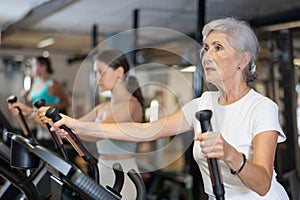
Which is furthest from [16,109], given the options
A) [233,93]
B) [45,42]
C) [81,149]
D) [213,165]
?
[45,42]

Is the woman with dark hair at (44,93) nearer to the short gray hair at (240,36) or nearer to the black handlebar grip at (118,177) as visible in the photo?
the black handlebar grip at (118,177)

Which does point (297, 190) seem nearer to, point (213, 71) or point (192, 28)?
point (213, 71)

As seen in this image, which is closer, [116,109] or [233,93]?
[233,93]

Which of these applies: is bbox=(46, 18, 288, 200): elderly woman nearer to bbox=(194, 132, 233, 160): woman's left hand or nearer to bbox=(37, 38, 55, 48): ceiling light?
bbox=(194, 132, 233, 160): woman's left hand

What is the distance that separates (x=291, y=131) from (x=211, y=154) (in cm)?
284

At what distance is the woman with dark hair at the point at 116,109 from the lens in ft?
7.23

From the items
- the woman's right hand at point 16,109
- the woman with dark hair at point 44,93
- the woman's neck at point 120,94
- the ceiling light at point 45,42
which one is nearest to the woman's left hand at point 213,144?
the woman's neck at point 120,94

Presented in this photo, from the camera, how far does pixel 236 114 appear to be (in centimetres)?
179

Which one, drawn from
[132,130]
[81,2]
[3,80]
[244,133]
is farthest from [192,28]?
[3,80]

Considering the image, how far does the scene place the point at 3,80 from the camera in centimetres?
859

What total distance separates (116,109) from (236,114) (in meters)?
0.86

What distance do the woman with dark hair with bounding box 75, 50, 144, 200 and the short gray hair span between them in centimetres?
68

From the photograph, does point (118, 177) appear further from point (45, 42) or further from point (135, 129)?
point (45, 42)

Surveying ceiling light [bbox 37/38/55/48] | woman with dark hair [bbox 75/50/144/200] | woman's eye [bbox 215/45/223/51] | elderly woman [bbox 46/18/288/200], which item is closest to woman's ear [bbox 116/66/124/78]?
woman with dark hair [bbox 75/50/144/200]
